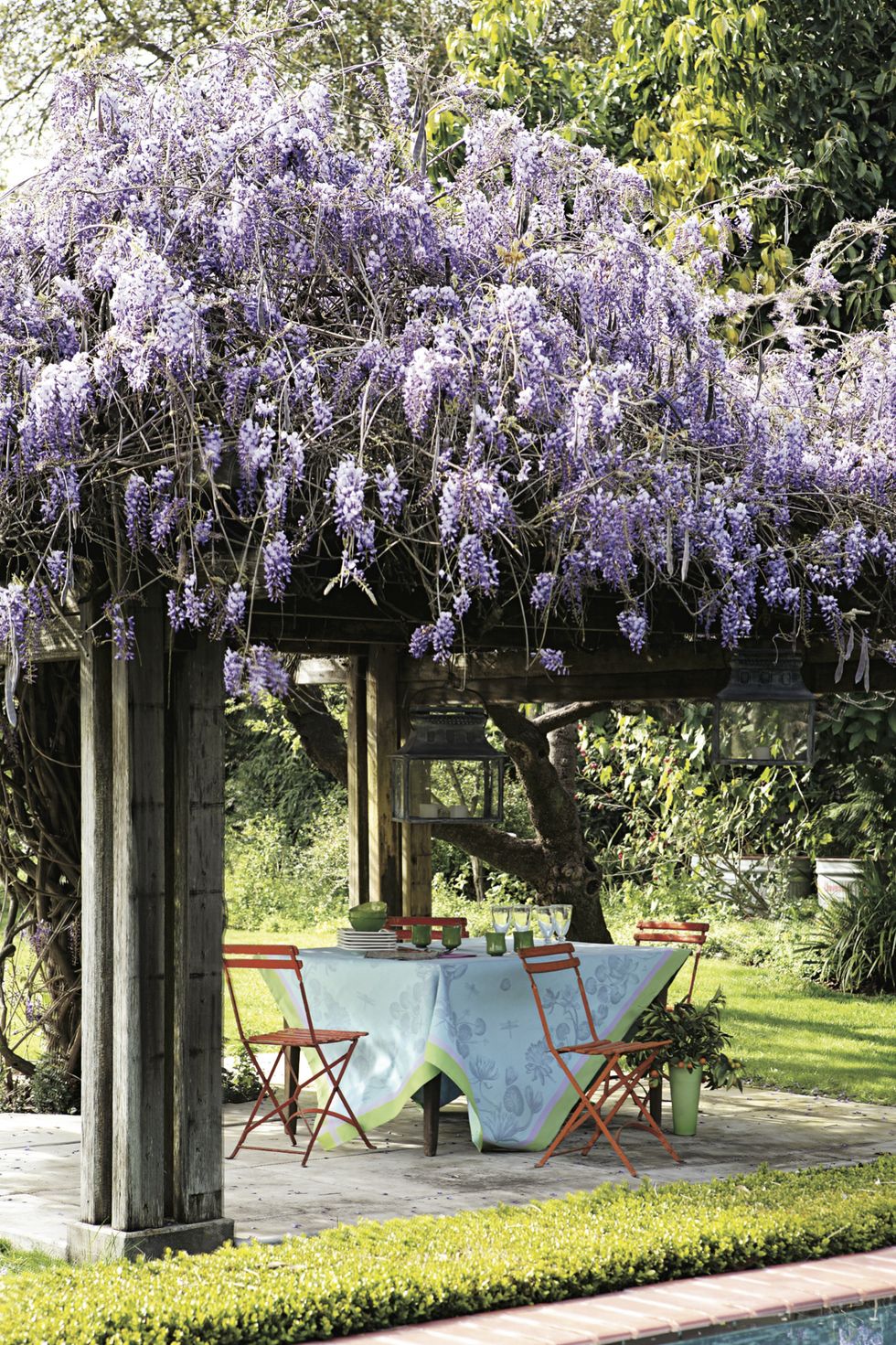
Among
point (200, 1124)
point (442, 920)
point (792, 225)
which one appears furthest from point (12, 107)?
point (200, 1124)

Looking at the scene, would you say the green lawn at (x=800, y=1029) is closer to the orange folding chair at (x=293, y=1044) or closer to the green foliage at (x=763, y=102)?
the orange folding chair at (x=293, y=1044)

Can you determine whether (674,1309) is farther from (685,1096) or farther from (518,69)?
(518,69)

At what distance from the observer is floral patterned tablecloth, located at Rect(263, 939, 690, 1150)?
21.4 feet

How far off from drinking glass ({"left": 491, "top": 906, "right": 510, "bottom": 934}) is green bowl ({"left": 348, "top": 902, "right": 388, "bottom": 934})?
480 millimetres

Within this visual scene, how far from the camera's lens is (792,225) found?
10.0 m

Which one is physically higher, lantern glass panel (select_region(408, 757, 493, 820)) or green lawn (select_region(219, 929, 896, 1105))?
lantern glass panel (select_region(408, 757, 493, 820))

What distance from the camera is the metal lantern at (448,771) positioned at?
6.75 meters

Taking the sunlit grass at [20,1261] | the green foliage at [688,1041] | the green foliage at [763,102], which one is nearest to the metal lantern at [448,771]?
the green foliage at [688,1041]

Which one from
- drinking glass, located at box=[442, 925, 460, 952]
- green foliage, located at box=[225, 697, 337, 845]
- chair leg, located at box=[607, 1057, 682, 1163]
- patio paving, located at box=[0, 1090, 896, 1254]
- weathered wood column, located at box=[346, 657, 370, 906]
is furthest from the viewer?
green foliage, located at box=[225, 697, 337, 845]

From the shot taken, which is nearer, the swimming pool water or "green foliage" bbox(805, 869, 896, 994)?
the swimming pool water

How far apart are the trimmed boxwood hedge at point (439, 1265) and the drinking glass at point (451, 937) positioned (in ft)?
6.49

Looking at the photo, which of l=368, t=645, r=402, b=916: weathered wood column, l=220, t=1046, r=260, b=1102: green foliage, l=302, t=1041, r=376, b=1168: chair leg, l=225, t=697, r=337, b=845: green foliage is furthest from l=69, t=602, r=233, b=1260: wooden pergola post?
l=225, t=697, r=337, b=845: green foliage

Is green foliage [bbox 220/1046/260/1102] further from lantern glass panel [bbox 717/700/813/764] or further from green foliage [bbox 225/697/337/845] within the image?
green foliage [bbox 225/697/337/845]

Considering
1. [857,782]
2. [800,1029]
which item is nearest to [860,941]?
[857,782]
